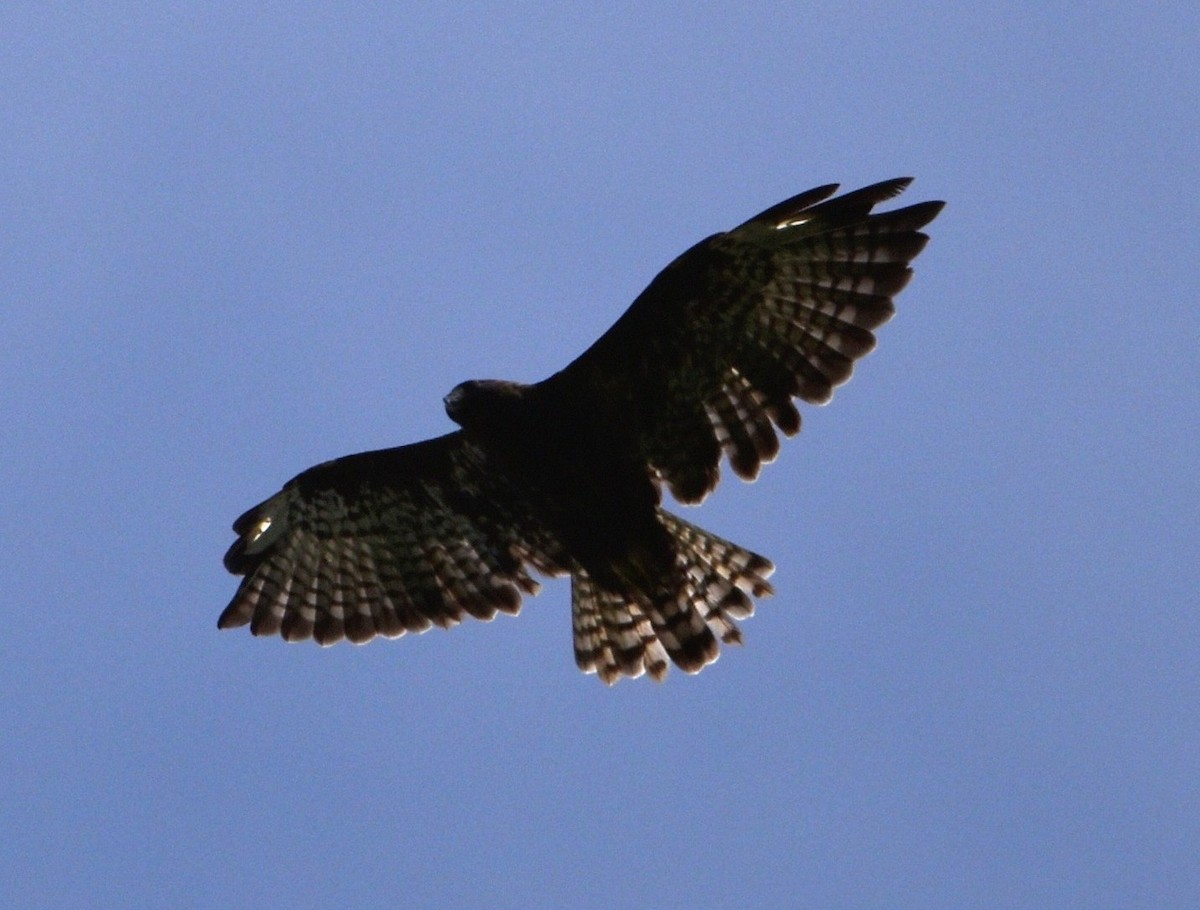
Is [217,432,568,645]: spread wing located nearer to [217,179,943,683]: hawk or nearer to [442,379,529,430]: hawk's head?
[217,179,943,683]: hawk

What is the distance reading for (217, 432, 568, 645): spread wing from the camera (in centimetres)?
1205

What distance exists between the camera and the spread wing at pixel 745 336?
10773 millimetres

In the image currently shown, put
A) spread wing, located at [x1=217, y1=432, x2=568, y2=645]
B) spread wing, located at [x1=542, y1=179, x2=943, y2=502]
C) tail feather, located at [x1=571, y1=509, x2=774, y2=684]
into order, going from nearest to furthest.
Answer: spread wing, located at [x1=542, y1=179, x2=943, y2=502] < tail feather, located at [x1=571, y1=509, x2=774, y2=684] < spread wing, located at [x1=217, y1=432, x2=568, y2=645]

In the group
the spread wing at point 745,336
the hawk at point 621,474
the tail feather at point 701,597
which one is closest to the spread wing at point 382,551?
the hawk at point 621,474

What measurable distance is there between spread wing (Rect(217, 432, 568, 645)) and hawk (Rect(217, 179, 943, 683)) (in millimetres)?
12

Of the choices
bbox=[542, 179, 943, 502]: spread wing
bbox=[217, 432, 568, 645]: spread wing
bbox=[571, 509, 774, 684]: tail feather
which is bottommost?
bbox=[571, 509, 774, 684]: tail feather

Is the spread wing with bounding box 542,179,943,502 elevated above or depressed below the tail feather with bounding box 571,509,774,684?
above

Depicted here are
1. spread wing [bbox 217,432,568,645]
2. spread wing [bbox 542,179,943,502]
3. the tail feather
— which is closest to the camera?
spread wing [bbox 542,179,943,502]

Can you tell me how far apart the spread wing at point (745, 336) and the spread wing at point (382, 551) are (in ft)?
4.06

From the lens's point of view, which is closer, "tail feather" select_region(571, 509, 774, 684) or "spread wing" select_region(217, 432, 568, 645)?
"tail feather" select_region(571, 509, 774, 684)

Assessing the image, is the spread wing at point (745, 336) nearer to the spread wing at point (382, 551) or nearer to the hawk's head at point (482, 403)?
Result: the hawk's head at point (482, 403)

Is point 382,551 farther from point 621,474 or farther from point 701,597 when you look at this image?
point 701,597

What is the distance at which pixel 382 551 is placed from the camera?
12.4 meters

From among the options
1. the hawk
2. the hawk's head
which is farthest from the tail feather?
the hawk's head
